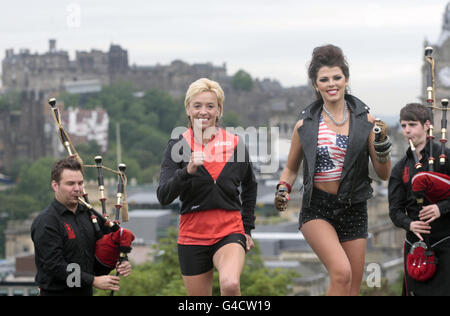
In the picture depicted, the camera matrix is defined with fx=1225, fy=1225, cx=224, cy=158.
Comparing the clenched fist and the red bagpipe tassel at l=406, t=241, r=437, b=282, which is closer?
the clenched fist

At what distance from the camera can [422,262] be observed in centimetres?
1017

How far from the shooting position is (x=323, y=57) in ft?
33.9

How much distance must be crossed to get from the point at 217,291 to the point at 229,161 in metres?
31.5

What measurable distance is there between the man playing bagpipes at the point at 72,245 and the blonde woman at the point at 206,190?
20.2 inches

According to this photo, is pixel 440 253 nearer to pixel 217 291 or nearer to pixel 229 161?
pixel 229 161

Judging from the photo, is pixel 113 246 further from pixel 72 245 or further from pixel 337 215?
pixel 337 215

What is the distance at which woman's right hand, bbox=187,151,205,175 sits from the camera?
9.59 meters

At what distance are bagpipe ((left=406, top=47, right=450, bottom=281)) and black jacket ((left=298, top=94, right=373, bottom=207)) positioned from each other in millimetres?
428

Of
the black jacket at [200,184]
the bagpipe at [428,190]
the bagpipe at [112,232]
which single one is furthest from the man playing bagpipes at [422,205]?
the bagpipe at [112,232]

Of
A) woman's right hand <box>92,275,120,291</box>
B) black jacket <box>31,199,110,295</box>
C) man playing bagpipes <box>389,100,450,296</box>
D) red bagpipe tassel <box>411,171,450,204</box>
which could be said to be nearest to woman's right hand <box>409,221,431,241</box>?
man playing bagpipes <box>389,100,450,296</box>

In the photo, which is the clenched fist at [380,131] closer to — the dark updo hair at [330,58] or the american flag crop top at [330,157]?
the american flag crop top at [330,157]

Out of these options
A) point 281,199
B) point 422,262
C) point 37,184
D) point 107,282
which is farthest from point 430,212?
point 37,184

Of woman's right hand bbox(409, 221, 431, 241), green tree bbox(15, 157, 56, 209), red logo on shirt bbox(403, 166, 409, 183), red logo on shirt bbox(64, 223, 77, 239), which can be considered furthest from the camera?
green tree bbox(15, 157, 56, 209)

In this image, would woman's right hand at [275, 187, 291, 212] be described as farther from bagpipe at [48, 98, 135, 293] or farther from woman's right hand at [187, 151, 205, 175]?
bagpipe at [48, 98, 135, 293]
